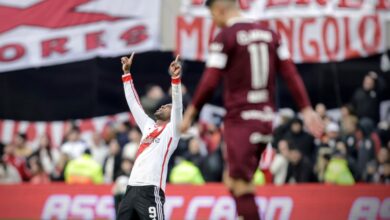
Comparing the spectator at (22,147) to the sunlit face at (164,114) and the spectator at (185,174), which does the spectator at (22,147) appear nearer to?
the spectator at (185,174)

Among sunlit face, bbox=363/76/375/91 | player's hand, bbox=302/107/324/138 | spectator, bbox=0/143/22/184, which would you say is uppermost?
sunlit face, bbox=363/76/375/91

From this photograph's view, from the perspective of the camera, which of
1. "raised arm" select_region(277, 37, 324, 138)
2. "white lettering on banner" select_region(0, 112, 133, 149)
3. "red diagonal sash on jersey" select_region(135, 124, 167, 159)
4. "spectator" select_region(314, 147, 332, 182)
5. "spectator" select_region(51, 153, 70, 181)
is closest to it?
"raised arm" select_region(277, 37, 324, 138)

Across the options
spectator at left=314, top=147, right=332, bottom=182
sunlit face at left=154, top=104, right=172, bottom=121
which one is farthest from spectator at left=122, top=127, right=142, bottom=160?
sunlit face at left=154, top=104, right=172, bottom=121

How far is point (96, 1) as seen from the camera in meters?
20.8

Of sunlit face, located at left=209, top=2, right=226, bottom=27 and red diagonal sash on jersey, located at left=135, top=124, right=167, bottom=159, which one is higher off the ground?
sunlit face, located at left=209, top=2, right=226, bottom=27

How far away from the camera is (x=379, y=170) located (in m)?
16.8

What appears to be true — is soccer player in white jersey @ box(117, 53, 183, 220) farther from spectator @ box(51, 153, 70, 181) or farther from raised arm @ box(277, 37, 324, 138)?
spectator @ box(51, 153, 70, 181)

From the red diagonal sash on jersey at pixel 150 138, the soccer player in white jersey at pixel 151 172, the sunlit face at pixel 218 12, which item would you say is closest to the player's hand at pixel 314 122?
the sunlit face at pixel 218 12

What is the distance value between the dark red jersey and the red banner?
307 inches

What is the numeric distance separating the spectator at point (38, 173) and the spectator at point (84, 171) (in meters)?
0.98

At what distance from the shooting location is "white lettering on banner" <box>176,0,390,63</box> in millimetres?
19609

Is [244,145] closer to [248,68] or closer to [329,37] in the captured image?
[248,68]

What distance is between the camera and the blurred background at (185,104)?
54.1ft

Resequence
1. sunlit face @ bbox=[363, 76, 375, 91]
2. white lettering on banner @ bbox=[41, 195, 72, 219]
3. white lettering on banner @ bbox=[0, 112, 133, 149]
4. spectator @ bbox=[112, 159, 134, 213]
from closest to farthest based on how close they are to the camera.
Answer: spectator @ bbox=[112, 159, 134, 213]
white lettering on banner @ bbox=[41, 195, 72, 219]
sunlit face @ bbox=[363, 76, 375, 91]
white lettering on banner @ bbox=[0, 112, 133, 149]
